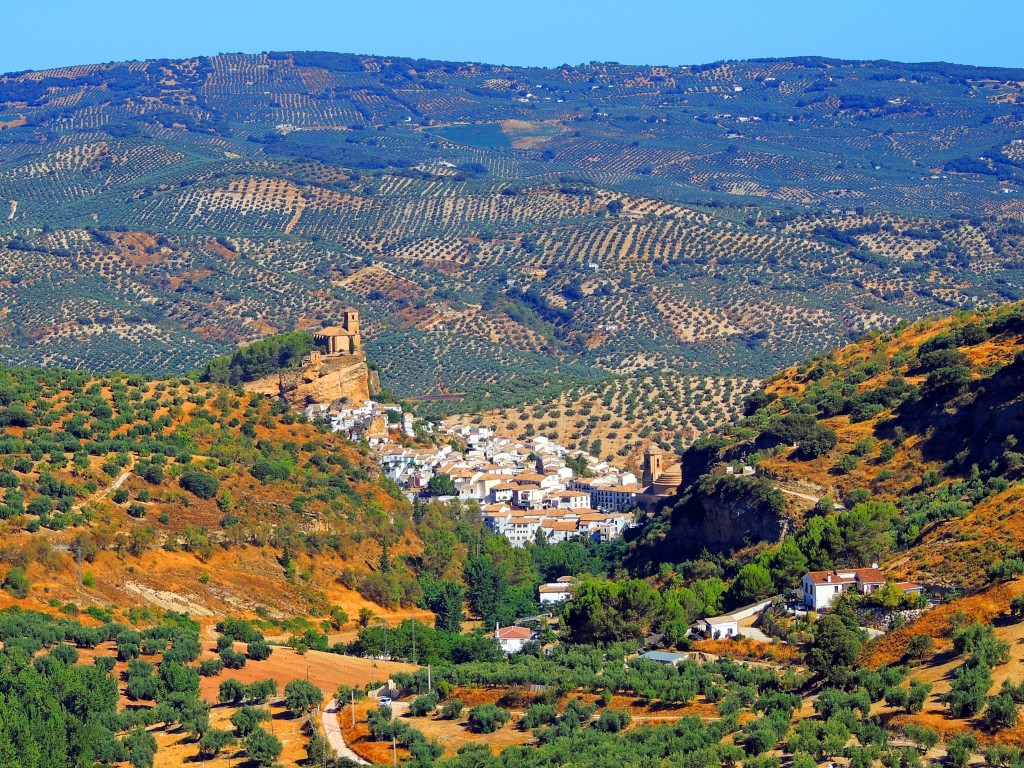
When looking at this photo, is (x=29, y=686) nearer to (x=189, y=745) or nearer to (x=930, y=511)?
(x=189, y=745)

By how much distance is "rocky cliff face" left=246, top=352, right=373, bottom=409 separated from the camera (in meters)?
89.2

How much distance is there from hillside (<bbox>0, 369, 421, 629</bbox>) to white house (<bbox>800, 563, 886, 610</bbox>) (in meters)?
19.1

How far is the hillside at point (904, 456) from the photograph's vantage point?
5206 cm

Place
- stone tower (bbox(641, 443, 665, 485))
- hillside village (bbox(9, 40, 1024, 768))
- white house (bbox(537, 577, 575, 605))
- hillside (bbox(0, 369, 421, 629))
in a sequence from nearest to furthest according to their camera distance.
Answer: hillside village (bbox(9, 40, 1024, 768)), hillside (bbox(0, 369, 421, 629)), white house (bbox(537, 577, 575, 605)), stone tower (bbox(641, 443, 665, 485))

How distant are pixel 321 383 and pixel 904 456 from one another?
3311 centimetres

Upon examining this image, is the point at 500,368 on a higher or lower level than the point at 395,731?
higher

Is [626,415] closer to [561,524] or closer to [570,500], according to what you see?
[570,500]

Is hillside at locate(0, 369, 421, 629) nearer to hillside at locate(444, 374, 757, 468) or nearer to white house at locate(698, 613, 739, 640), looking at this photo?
white house at locate(698, 613, 739, 640)

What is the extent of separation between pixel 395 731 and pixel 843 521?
655 inches

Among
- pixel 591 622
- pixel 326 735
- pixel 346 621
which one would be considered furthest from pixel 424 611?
pixel 326 735

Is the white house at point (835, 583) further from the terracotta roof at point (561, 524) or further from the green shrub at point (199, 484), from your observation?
the terracotta roof at point (561, 524)

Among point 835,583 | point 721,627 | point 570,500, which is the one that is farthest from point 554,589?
point 835,583

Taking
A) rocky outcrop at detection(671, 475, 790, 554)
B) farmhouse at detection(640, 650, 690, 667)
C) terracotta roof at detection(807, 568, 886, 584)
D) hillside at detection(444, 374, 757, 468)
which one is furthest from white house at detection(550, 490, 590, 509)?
farmhouse at detection(640, 650, 690, 667)

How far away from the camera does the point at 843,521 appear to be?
55.0 m
